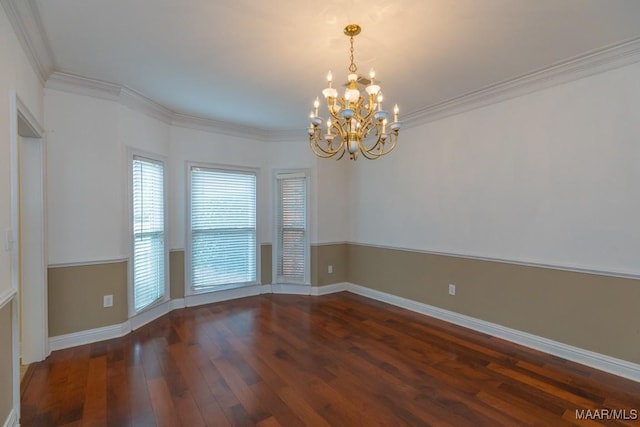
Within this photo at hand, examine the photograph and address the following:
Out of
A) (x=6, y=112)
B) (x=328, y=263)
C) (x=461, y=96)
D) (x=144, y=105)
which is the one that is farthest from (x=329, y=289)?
(x=6, y=112)

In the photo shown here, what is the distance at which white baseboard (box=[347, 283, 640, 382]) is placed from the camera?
2.62 m

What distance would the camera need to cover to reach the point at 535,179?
3.12 m

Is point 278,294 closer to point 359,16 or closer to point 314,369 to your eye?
point 314,369

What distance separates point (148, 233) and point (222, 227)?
1.08m

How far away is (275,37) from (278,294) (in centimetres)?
376

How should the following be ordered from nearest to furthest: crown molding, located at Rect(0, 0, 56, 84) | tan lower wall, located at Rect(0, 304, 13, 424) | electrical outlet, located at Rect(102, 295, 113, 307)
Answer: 1. tan lower wall, located at Rect(0, 304, 13, 424)
2. crown molding, located at Rect(0, 0, 56, 84)
3. electrical outlet, located at Rect(102, 295, 113, 307)

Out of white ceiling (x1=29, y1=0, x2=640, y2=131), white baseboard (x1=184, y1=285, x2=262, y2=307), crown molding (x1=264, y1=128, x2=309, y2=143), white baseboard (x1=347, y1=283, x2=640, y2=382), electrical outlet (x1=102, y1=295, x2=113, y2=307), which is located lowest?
white baseboard (x1=347, y1=283, x2=640, y2=382)

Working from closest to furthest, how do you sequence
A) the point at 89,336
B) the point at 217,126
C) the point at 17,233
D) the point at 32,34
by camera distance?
the point at 17,233 → the point at 32,34 → the point at 89,336 → the point at 217,126

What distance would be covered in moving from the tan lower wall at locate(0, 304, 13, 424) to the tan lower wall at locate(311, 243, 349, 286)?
3608mm

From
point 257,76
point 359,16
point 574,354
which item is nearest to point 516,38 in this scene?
point 359,16

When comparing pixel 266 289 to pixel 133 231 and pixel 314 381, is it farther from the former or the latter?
pixel 314 381

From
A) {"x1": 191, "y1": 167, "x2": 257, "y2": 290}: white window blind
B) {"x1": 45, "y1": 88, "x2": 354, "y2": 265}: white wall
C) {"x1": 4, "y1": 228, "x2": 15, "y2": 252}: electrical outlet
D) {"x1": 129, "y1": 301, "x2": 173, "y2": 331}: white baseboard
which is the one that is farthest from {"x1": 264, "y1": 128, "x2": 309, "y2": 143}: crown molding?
{"x1": 4, "y1": 228, "x2": 15, "y2": 252}: electrical outlet

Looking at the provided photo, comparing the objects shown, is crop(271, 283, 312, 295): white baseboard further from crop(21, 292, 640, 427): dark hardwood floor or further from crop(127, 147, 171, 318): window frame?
crop(127, 147, 171, 318): window frame

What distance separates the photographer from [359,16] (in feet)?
6.94
